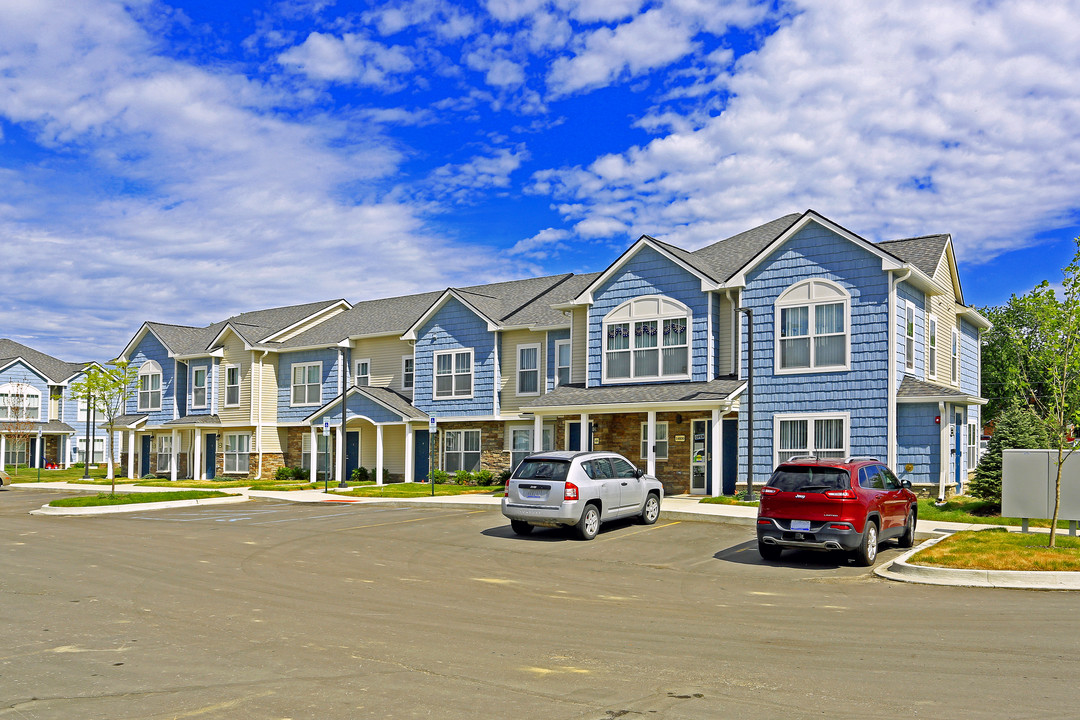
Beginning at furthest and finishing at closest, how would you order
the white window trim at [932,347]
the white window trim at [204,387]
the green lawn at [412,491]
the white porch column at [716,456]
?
1. the white window trim at [204,387]
2. the green lawn at [412,491]
3. the white window trim at [932,347]
4. the white porch column at [716,456]

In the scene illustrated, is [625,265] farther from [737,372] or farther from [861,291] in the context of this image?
[861,291]

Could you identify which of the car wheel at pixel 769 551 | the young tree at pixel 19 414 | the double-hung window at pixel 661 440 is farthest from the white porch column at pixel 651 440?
the young tree at pixel 19 414

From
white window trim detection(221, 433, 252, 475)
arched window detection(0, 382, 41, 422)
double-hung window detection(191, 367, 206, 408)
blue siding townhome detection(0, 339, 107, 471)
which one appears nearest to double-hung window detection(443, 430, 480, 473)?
white window trim detection(221, 433, 252, 475)

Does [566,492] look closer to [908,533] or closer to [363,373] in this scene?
[908,533]

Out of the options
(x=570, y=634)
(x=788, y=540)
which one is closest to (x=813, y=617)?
(x=570, y=634)

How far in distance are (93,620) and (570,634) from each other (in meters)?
5.38

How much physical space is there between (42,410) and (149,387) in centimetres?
1815

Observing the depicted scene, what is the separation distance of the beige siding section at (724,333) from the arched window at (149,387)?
107 feet

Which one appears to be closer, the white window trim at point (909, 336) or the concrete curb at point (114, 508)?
the white window trim at point (909, 336)

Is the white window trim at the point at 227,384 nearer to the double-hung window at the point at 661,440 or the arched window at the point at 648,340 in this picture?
the arched window at the point at 648,340

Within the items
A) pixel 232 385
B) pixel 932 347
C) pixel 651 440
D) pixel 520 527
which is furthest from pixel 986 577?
pixel 232 385

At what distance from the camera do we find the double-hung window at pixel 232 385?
43.7 meters

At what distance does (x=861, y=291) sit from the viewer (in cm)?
2514

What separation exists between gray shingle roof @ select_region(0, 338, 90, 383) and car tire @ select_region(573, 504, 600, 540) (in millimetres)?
54073
